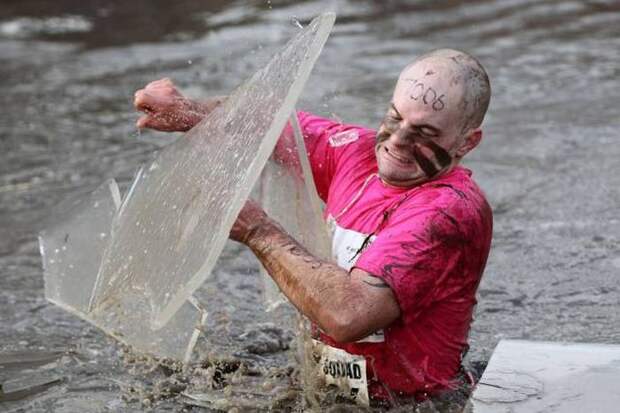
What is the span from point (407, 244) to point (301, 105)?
543 cm

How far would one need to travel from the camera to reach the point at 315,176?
4.58 metres

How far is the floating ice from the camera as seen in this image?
3828 mm

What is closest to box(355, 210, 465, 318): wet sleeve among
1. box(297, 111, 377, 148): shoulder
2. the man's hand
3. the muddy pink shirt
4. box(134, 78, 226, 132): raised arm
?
the muddy pink shirt

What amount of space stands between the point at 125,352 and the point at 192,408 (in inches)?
28.9

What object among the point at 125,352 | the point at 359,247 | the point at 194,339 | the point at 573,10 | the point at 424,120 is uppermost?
the point at 424,120

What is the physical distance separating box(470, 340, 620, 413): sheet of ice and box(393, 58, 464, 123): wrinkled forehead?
91 cm

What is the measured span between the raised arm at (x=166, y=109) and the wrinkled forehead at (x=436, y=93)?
906 mm

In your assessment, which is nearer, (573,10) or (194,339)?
(194,339)

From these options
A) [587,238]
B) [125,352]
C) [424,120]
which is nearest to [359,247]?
[424,120]

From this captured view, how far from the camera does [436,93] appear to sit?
155 inches

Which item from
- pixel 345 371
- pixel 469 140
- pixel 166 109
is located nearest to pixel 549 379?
pixel 345 371

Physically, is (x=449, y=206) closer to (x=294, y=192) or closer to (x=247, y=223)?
(x=247, y=223)

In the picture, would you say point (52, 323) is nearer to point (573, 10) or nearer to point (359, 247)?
→ point (359, 247)

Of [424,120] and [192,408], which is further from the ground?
[424,120]
